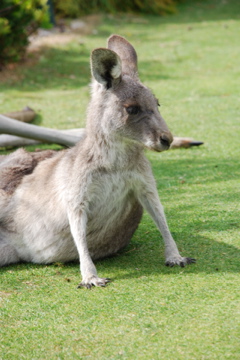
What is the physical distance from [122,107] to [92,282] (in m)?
1.23

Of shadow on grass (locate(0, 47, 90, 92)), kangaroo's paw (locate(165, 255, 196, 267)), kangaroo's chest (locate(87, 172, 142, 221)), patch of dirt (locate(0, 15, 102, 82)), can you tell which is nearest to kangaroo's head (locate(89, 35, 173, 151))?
kangaroo's chest (locate(87, 172, 142, 221))

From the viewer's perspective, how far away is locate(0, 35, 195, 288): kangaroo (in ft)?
13.9

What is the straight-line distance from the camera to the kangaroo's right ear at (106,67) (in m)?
4.21

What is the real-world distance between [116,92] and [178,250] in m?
1.31

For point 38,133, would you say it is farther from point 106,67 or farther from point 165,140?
point 165,140

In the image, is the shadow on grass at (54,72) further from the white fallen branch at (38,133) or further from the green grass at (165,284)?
the white fallen branch at (38,133)

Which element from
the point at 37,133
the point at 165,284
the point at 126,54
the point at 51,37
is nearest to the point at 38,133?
the point at 37,133

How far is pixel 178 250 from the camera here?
467cm

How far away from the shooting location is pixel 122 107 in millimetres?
4254

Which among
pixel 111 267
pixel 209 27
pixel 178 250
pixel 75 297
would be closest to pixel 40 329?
pixel 75 297

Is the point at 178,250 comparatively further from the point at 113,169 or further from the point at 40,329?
A: the point at 40,329

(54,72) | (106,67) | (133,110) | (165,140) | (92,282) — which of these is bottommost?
(54,72)

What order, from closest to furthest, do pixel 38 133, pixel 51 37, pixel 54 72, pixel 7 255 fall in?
pixel 7 255 → pixel 38 133 → pixel 54 72 → pixel 51 37

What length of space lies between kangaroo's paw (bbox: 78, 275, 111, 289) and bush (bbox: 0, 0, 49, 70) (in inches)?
289
